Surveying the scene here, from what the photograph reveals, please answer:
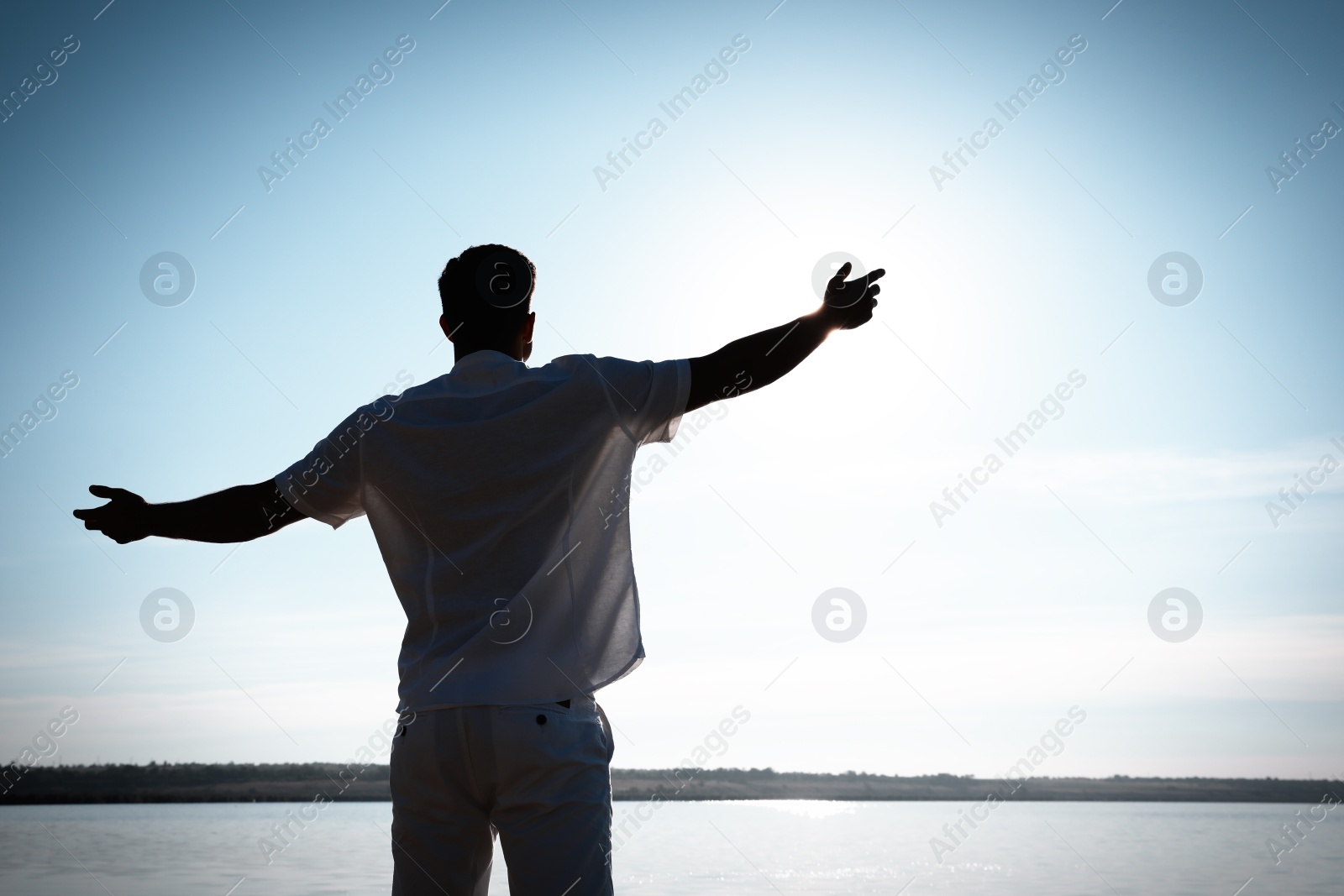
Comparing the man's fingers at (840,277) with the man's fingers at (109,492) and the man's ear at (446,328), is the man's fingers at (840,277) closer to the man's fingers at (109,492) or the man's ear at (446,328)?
the man's ear at (446,328)

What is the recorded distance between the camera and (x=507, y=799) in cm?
202

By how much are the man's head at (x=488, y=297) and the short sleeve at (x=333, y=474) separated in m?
0.30

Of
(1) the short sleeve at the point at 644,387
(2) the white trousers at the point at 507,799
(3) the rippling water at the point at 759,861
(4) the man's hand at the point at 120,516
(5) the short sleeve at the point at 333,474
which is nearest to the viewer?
(2) the white trousers at the point at 507,799

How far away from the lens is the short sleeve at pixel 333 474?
7.56ft

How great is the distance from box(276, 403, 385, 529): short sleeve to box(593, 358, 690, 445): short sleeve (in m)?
0.57

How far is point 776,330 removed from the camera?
2258mm

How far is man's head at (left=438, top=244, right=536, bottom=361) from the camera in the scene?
2.39m

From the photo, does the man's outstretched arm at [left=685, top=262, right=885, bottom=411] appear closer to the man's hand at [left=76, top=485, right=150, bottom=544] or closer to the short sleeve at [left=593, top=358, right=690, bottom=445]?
the short sleeve at [left=593, top=358, right=690, bottom=445]

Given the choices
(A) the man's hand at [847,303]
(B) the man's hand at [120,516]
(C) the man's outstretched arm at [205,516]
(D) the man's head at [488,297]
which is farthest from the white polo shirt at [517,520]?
(B) the man's hand at [120,516]

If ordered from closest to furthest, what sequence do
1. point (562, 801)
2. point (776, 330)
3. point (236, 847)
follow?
point (562, 801) → point (776, 330) → point (236, 847)

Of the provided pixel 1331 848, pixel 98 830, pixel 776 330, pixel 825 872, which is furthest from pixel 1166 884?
A: pixel 98 830

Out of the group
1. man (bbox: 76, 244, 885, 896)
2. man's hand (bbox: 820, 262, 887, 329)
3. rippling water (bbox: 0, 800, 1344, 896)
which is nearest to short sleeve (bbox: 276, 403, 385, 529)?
man (bbox: 76, 244, 885, 896)

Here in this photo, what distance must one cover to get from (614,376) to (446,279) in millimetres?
582

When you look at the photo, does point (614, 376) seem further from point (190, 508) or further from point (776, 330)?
point (190, 508)
